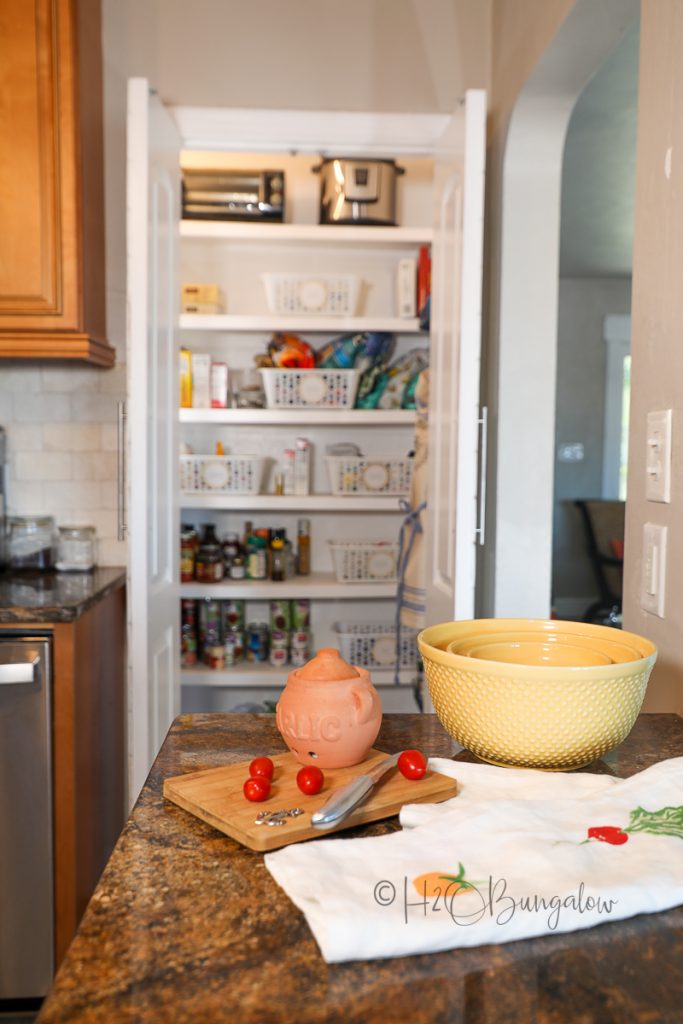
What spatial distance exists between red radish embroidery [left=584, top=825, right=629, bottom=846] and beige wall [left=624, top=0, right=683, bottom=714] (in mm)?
555

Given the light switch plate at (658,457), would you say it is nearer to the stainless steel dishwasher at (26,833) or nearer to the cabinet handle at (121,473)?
the stainless steel dishwasher at (26,833)

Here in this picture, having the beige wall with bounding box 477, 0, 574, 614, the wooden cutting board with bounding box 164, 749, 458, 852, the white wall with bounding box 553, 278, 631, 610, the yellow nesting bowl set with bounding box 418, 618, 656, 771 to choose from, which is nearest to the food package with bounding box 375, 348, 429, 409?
the beige wall with bounding box 477, 0, 574, 614

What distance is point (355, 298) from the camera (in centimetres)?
345

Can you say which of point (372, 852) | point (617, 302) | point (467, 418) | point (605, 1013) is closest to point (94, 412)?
point (467, 418)

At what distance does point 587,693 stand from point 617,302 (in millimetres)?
7208

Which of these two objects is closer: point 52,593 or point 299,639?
point 52,593

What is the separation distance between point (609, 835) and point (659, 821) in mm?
63

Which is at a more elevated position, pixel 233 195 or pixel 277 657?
pixel 233 195

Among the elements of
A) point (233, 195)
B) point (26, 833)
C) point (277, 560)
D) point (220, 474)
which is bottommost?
point (26, 833)

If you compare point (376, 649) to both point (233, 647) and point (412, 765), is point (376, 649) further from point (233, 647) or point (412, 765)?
point (412, 765)

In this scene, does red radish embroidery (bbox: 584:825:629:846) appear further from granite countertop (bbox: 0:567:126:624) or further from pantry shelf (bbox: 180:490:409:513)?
pantry shelf (bbox: 180:490:409:513)

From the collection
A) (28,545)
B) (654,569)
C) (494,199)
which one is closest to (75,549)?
(28,545)

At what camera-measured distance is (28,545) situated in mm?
2514

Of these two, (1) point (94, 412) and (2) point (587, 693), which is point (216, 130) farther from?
(2) point (587, 693)
